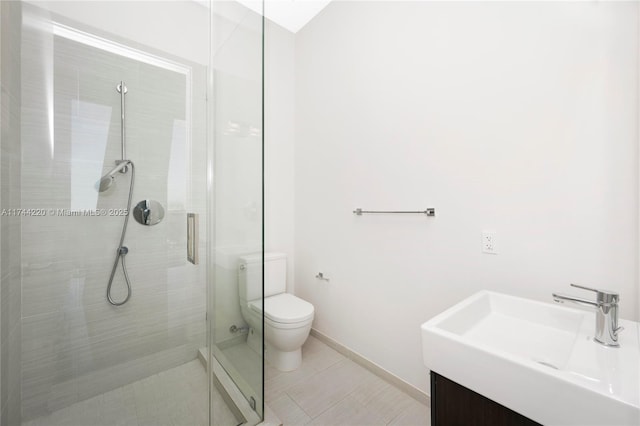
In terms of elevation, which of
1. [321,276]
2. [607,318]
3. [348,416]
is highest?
[607,318]

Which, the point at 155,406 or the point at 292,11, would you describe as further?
the point at 292,11

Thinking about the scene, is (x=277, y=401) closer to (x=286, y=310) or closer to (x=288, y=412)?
(x=288, y=412)

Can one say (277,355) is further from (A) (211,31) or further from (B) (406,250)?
(A) (211,31)

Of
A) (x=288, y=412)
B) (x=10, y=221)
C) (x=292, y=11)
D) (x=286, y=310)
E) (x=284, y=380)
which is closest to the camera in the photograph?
(x=10, y=221)

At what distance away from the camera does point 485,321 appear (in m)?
1.15

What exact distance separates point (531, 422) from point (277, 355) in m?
1.51

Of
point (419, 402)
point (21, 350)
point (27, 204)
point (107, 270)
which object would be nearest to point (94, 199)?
point (27, 204)

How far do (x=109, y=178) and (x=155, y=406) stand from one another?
1118 mm

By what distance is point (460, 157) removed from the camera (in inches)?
56.0

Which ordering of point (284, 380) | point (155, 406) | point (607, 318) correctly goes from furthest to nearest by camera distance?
1. point (284, 380)
2. point (155, 406)
3. point (607, 318)

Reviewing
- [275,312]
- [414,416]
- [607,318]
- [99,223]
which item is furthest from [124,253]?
[607,318]

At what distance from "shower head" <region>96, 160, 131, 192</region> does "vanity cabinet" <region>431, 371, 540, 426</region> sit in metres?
1.64

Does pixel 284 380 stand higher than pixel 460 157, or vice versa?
pixel 460 157

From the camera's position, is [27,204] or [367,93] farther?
[367,93]
